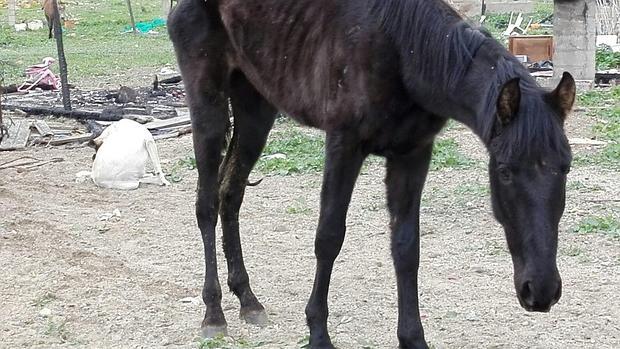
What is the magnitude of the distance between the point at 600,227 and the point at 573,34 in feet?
24.9

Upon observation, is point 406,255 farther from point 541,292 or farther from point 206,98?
point 206,98

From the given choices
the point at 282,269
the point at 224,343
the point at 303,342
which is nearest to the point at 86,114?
the point at 282,269

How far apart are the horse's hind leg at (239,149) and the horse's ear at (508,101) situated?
2180mm

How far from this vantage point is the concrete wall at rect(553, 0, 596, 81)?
46.2ft

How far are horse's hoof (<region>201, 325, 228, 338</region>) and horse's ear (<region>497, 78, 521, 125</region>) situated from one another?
2.15m

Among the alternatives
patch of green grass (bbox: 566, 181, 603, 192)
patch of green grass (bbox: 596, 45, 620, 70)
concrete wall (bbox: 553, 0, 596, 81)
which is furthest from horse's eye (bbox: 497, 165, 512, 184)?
patch of green grass (bbox: 596, 45, 620, 70)

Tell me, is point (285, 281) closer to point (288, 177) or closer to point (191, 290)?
point (191, 290)

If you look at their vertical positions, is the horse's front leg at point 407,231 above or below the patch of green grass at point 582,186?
above

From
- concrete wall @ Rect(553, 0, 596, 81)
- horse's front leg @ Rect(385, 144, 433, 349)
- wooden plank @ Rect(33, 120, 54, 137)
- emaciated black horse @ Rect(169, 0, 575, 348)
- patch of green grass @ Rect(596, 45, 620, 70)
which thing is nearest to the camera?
emaciated black horse @ Rect(169, 0, 575, 348)

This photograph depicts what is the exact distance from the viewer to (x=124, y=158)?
9164mm

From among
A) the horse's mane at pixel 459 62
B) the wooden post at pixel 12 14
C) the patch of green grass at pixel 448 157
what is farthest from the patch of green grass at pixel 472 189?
the wooden post at pixel 12 14

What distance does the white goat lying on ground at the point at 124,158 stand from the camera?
9102 millimetres

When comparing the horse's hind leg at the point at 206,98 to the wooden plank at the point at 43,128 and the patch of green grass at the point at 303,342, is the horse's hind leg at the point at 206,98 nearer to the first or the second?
the patch of green grass at the point at 303,342

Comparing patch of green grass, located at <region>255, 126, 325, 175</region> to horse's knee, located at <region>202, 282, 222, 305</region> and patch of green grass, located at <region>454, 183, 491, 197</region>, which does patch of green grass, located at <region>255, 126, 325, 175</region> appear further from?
horse's knee, located at <region>202, 282, 222, 305</region>
